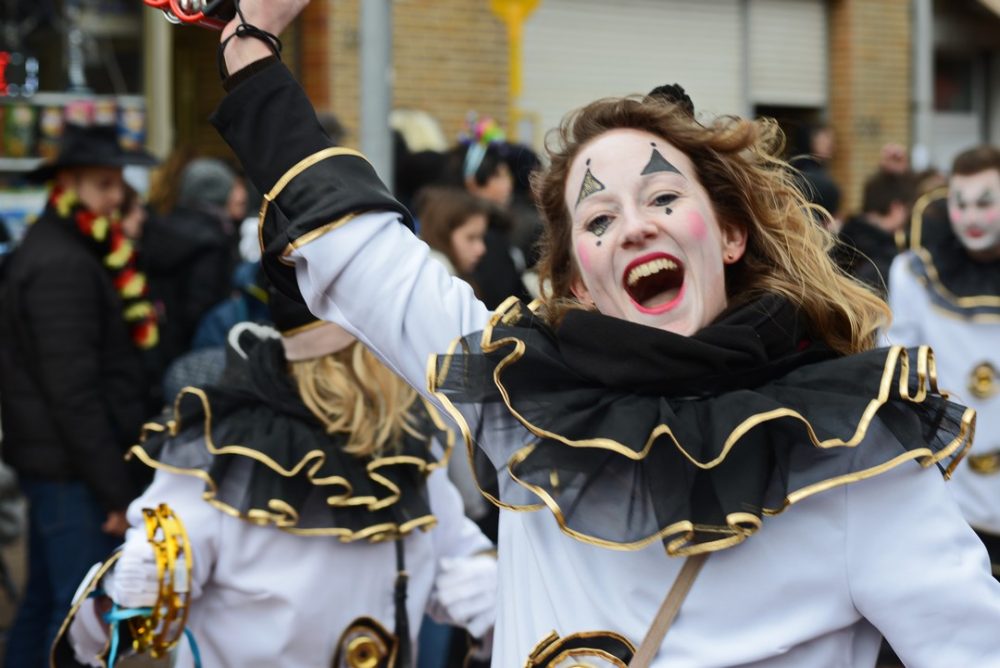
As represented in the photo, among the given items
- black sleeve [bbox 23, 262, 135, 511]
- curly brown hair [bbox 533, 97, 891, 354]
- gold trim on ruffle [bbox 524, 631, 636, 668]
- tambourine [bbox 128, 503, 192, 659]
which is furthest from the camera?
black sleeve [bbox 23, 262, 135, 511]

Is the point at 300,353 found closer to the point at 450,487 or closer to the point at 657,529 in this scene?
the point at 450,487

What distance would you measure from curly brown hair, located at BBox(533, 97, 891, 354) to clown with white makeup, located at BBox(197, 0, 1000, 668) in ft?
0.06

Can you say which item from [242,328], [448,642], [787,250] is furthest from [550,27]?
[787,250]

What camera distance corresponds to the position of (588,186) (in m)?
2.28

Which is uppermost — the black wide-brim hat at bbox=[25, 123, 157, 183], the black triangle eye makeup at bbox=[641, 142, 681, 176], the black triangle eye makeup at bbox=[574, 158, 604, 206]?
the black wide-brim hat at bbox=[25, 123, 157, 183]

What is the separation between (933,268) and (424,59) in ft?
17.8

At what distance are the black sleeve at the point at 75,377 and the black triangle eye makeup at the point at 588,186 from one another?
9.36ft

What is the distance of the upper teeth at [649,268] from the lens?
219 centimetres

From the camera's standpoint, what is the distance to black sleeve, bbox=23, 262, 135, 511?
185 inches

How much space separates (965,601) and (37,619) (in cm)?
382

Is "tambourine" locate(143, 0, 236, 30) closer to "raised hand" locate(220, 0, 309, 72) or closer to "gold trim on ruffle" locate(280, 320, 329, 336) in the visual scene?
"raised hand" locate(220, 0, 309, 72)

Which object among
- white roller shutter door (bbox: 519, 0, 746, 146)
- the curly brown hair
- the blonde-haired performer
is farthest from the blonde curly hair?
white roller shutter door (bbox: 519, 0, 746, 146)

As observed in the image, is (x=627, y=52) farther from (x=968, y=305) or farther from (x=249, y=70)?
(x=249, y=70)

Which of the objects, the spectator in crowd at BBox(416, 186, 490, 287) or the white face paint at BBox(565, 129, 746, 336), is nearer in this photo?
the white face paint at BBox(565, 129, 746, 336)
